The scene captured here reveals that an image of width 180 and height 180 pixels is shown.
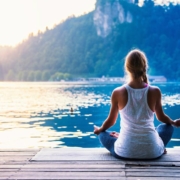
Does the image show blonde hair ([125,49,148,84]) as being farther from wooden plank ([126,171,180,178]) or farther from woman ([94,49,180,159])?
wooden plank ([126,171,180,178])

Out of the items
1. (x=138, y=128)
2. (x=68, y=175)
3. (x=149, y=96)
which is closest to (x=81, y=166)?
(x=68, y=175)

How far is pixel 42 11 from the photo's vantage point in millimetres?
71250

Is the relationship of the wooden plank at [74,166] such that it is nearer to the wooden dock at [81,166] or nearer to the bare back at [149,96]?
the wooden dock at [81,166]

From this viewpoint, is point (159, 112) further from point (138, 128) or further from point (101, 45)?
point (101, 45)

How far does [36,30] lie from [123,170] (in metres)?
65.9

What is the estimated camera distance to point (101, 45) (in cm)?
6059

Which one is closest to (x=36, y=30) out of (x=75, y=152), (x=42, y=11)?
(x=42, y=11)

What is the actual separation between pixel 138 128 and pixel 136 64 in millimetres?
377

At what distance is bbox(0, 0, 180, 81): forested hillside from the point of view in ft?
183

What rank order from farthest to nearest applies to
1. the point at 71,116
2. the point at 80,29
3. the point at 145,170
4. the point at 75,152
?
the point at 80,29 < the point at 71,116 < the point at 75,152 < the point at 145,170

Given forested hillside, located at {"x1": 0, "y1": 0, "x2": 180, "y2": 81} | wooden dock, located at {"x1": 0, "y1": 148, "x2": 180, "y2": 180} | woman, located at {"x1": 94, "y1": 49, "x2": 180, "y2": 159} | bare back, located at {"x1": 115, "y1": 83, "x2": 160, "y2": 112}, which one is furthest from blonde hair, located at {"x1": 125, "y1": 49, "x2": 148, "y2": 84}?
forested hillside, located at {"x1": 0, "y1": 0, "x2": 180, "y2": 81}

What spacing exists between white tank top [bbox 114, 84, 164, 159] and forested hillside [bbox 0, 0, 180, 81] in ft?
167

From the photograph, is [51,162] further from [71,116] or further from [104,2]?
[104,2]

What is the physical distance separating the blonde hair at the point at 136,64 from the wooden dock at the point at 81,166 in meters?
0.52
